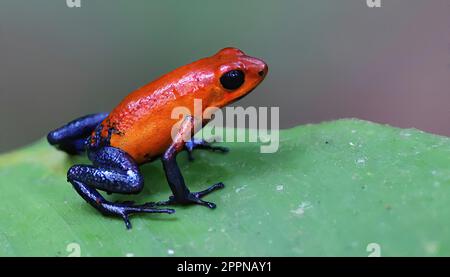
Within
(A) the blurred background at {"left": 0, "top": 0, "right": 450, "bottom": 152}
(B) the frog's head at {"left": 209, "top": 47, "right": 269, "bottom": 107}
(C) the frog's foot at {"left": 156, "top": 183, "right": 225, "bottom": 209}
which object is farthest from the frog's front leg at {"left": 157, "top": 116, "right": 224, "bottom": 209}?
(A) the blurred background at {"left": 0, "top": 0, "right": 450, "bottom": 152}

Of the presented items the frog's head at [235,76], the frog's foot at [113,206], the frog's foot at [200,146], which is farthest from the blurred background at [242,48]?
the frog's foot at [113,206]

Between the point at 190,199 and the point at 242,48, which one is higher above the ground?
the point at 242,48

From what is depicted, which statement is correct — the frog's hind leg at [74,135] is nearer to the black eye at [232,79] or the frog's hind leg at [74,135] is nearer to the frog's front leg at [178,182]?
the frog's front leg at [178,182]

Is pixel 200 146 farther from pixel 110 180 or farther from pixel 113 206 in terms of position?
pixel 113 206

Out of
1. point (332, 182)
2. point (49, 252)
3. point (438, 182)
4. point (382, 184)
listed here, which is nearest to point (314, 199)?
point (332, 182)

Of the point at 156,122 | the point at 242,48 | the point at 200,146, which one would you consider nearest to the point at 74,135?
the point at 156,122

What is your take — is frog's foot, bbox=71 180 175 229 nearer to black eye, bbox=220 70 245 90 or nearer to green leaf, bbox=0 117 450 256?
green leaf, bbox=0 117 450 256
